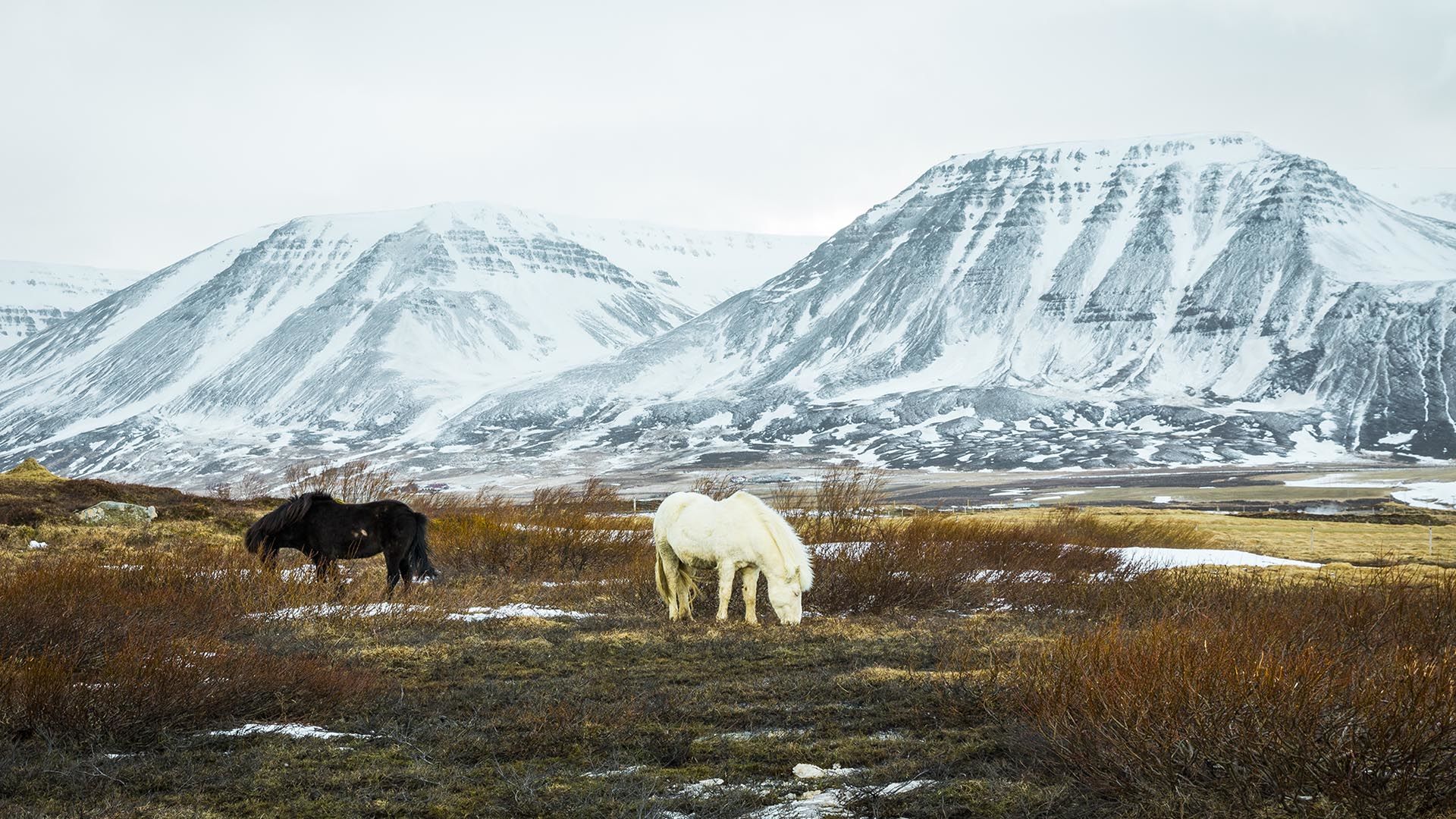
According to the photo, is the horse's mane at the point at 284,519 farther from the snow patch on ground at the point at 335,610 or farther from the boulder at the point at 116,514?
the boulder at the point at 116,514

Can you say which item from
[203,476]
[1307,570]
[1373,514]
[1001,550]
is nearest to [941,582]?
[1001,550]

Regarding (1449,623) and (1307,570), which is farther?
(1307,570)

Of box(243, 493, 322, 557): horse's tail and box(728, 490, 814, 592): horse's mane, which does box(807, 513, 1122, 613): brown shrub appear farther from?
box(243, 493, 322, 557): horse's tail

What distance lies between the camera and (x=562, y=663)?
983 cm

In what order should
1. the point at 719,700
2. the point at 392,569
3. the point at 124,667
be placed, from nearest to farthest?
the point at 124,667 < the point at 719,700 < the point at 392,569

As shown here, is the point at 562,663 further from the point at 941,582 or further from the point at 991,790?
the point at 941,582

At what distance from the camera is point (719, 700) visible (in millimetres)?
8102

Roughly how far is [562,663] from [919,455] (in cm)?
13533

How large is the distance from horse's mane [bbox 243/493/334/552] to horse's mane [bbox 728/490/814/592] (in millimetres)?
5988

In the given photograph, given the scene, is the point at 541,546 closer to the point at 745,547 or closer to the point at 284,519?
the point at 284,519

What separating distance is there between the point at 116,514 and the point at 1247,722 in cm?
2765

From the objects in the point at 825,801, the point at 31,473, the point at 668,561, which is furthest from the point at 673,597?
the point at 31,473

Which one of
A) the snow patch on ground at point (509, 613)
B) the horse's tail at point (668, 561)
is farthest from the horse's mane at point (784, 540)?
the snow patch on ground at point (509, 613)

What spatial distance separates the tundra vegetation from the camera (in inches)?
193
